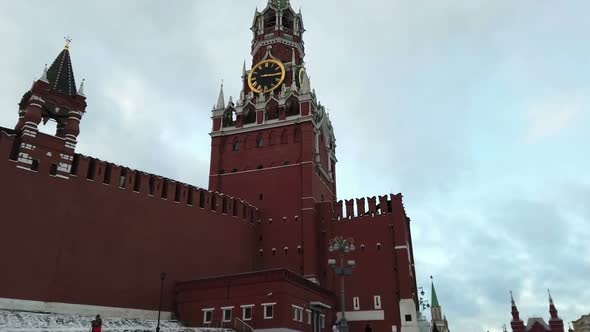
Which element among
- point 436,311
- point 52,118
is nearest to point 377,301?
point 52,118

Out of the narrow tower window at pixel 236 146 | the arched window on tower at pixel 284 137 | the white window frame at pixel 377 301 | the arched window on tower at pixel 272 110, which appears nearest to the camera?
the white window frame at pixel 377 301

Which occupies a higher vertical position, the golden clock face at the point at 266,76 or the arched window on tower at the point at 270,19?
the arched window on tower at the point at 270,19

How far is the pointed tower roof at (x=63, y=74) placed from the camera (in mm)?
35781

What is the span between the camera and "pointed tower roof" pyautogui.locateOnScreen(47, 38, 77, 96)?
3578cm

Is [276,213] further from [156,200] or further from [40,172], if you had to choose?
[40,172]

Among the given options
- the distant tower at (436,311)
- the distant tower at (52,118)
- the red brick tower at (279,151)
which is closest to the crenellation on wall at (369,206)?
the red brick tower at (279,151)

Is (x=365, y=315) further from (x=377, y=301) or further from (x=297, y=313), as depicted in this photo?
(x=297, y=313)

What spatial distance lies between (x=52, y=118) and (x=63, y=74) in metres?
3.51

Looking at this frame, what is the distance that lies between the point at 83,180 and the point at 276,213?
19261 mm

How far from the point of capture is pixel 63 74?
3666 centimetres

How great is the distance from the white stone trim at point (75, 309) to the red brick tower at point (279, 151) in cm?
1376

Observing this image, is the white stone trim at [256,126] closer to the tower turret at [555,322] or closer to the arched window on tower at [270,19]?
the arched window on tower at [270,19]

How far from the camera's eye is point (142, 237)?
37.1 meters

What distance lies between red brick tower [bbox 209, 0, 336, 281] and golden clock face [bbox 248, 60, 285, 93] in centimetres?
12
